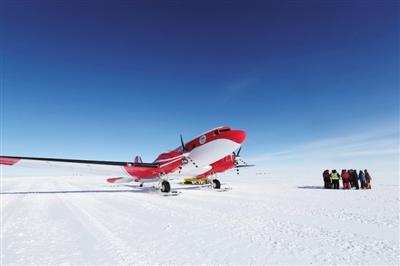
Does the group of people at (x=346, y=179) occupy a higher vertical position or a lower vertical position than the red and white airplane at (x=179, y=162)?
lower

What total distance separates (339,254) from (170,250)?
3.33 m

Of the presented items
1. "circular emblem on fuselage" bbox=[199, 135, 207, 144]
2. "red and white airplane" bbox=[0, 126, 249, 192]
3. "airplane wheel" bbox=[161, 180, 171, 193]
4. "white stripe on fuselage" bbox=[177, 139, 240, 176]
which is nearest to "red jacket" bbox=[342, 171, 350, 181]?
"red and white airplane" bbox=[0, 126, 249, 192]

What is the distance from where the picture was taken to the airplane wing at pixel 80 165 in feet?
62.2

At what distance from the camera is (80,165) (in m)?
20.2

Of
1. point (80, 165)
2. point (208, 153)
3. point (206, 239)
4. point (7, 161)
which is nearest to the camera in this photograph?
point (206, 239)

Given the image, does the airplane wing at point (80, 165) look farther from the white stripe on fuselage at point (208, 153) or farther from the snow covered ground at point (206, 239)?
the snow covered ground at point (206, 239)

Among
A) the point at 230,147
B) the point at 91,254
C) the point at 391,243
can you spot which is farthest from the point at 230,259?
the point at 230,147

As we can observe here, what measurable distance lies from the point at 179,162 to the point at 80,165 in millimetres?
8362

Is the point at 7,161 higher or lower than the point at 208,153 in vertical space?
lower

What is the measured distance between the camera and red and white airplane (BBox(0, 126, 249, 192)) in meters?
18.8

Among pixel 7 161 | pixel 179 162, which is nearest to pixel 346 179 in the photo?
pixel 179 162

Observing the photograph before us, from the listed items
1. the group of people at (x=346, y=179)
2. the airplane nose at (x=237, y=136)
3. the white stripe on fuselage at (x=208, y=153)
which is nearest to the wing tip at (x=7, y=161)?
the white stripe on fuselage at (x=208, y=153)

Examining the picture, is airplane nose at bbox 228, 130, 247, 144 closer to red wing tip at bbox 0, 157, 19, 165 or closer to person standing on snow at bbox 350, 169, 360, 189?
person standing on snow at bbox 350, 169, 360, 189

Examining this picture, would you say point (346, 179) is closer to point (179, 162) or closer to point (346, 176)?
point (346, 176)
